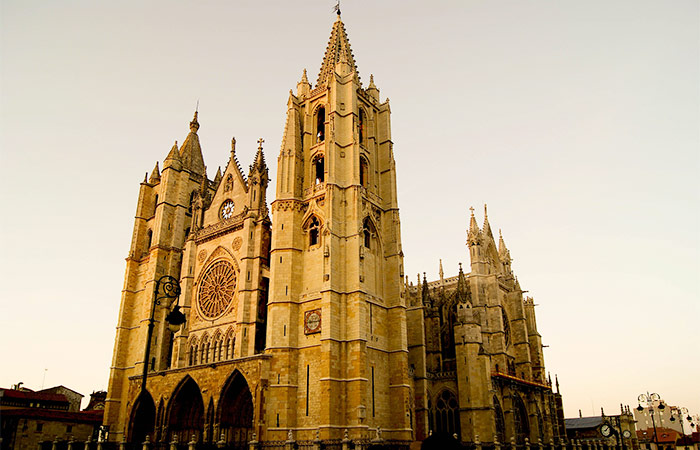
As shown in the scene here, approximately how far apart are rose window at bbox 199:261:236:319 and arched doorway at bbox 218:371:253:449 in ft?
17.7

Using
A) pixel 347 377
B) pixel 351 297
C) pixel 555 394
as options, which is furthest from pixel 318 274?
pixel 555 394

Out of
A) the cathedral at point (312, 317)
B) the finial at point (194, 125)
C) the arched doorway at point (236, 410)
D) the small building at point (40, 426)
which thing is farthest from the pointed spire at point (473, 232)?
the small building at point (40, 426)

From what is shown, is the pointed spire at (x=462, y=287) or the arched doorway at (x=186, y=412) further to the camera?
the pointed spire at (x=462, y=287)

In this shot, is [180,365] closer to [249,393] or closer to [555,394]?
[249,393]

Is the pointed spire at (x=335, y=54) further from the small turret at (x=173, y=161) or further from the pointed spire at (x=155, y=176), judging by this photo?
the pointed spire at (x=155, y=176)

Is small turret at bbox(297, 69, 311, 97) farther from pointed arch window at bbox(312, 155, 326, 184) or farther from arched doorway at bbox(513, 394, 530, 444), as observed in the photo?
arched doorway at bbox(513, 394, 530, 444)

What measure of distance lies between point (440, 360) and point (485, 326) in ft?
13.9

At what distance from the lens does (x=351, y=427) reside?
85.7 ft

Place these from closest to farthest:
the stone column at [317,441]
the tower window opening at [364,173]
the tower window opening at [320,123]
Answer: the stone column at [317,441]
the tower window opening at [364,173]
the tower window opening at [320,123]

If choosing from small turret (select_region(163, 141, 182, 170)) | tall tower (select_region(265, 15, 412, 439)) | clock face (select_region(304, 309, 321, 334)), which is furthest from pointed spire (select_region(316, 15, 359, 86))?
clock face (select_region(304, 309, 321, 334))

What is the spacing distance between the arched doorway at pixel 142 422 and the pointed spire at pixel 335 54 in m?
24.1

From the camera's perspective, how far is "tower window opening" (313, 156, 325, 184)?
33938mm

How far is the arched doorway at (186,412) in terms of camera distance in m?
31.5

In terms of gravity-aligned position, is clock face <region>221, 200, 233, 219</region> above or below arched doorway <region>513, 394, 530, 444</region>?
above
